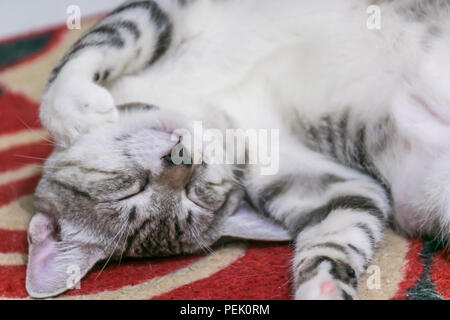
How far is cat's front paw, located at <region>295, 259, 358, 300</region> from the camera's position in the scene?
44.5 inches

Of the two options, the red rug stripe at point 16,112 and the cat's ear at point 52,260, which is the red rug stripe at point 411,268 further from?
the red rug stripe at point 16,112

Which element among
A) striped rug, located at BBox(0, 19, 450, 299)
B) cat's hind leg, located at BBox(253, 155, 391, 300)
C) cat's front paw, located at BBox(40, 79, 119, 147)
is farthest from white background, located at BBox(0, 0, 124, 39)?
cat's hind leg, located at BBox(253, 155, 391, 300)

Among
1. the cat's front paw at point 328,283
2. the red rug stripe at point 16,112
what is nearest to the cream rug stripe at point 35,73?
the red rug stripe at point 16,112

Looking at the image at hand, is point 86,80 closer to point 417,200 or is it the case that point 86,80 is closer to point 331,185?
point 331,185

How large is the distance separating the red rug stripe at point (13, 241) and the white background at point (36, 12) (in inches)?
56.2

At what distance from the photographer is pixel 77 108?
129cm

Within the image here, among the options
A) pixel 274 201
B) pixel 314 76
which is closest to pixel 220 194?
pixel 274 201

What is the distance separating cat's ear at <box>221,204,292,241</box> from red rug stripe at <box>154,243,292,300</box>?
0.13 feet

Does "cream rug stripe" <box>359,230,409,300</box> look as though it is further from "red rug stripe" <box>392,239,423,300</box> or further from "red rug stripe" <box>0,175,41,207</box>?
"red rug stripe" <box>0,175,41,207</box>

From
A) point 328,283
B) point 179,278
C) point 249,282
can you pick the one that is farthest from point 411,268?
point 179,278

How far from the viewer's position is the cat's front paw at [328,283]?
113cm

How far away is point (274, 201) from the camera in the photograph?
147cm

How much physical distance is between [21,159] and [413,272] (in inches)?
47.0
